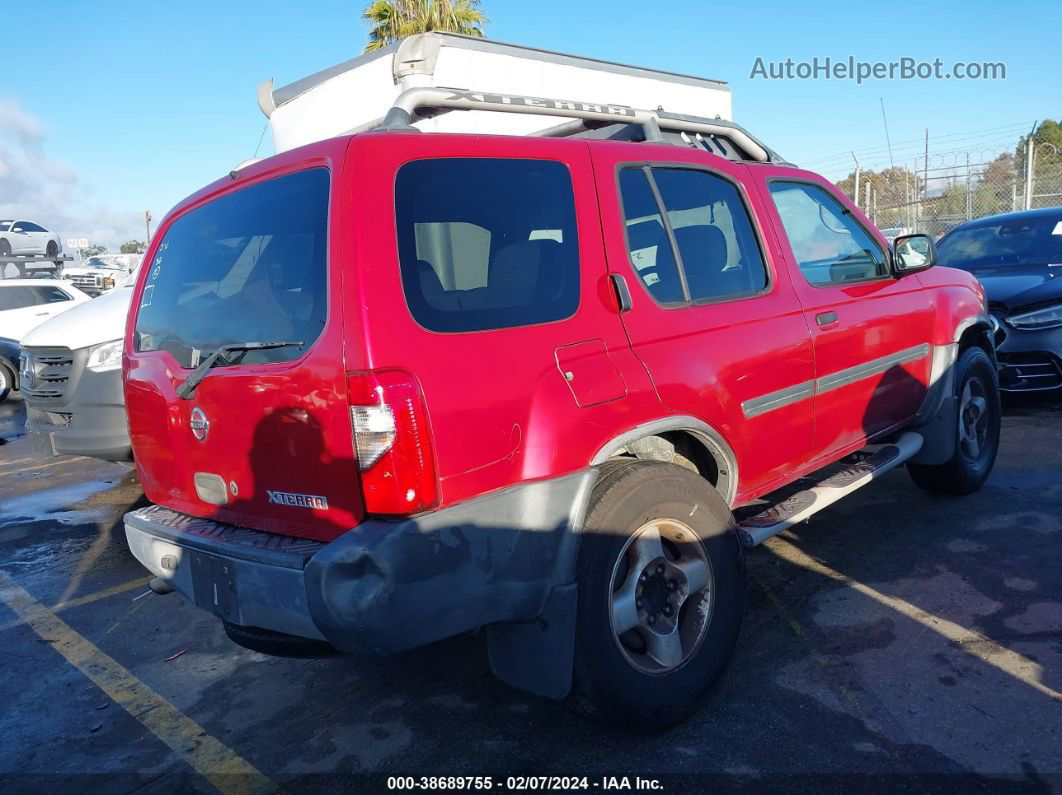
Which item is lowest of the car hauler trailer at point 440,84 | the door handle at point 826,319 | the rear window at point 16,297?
the door handle at point 826,319

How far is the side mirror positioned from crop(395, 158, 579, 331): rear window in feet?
7.71

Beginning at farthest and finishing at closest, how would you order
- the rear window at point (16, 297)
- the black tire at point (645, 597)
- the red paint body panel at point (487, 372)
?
the rear window at point (16, 297) < the black tire at point (645, 597) < the red paint body panel at point (487, 372)

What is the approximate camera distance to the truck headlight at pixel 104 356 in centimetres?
627

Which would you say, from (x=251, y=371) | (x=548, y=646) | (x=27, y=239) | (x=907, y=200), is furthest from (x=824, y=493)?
(x=27, y=239)

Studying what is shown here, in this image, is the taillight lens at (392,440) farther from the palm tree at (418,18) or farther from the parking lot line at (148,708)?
the palm tree at (418,18)

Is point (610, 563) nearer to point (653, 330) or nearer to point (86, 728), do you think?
point (653, 330)

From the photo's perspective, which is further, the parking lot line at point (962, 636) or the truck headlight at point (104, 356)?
the truck headlight at point (104, 356)

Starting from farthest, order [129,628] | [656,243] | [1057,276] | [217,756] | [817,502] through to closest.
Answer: [1057,276], [129,628], [817,502], [656,243], [217,756]

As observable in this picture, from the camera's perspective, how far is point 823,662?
3428 millimetres

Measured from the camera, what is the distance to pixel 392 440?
2402mm

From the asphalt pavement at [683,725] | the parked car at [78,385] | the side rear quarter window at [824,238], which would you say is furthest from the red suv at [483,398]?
the parked car at [78,385]

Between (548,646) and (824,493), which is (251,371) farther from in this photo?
(824,493)

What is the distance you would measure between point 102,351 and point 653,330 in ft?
16.1

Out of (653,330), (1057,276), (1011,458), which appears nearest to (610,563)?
(653,330)
